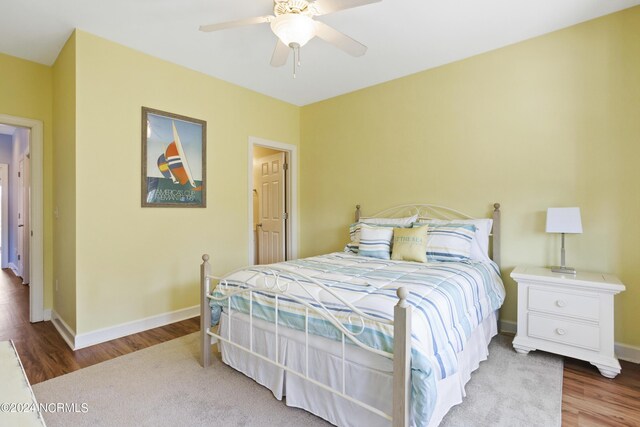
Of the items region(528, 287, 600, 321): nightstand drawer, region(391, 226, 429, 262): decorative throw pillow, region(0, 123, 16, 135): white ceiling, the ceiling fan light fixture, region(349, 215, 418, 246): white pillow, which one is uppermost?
region(0, 123, 16, 135): white ceiling

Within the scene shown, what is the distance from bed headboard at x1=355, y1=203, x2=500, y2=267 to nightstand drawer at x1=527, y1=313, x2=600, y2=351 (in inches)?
26.3

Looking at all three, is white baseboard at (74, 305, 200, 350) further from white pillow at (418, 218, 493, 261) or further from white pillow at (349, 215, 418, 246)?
white pillow at (418, 218, 493, 261)

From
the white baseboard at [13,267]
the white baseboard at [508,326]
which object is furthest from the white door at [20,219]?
the white baseboard at [508,326]

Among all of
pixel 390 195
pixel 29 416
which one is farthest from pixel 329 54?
pixel 29 416

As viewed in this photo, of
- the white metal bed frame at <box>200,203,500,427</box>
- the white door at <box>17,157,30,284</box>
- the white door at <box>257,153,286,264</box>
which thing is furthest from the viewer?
the white door at <box>257,153,286,264</box>

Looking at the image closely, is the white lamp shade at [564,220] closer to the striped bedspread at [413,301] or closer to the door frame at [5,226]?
the striped bedspread at [413,301]

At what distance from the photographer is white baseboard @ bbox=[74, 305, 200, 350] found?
107 inches

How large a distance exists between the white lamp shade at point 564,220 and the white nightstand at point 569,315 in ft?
1.16

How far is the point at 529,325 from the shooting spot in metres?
2.51

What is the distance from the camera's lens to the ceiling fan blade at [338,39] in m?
2.11

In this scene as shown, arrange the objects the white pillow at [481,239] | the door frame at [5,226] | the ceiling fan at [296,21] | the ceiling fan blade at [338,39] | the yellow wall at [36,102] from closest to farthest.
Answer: the ceiling fan at [296,21], the ceiling fan blade at [338,39], the white pillow at [481,239], the yellow wall at [36,102], the door frame at [5,226]

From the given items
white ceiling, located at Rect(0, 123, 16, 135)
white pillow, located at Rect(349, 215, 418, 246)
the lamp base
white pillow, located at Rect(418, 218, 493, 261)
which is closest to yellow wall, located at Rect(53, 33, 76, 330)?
white pillow, located at Rect(349, 215, 418, 246)

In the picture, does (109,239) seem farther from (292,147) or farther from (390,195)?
(390,195)

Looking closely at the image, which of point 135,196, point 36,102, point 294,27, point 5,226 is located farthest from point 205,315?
point 5,226
